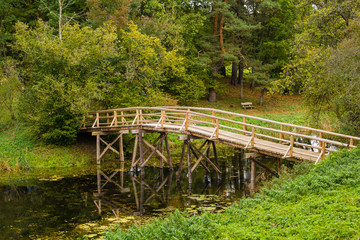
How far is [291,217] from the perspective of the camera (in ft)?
27.3

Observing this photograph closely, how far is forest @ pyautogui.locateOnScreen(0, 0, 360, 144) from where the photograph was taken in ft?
57.7

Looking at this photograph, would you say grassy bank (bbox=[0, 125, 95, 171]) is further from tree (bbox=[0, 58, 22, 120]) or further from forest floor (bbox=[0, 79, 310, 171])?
tree (bbox=[0, 58, 22, 120])

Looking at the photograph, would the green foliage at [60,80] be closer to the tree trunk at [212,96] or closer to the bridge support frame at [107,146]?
the bridge support frame at [107,146]

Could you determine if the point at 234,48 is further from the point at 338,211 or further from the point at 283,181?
the point at 338,211

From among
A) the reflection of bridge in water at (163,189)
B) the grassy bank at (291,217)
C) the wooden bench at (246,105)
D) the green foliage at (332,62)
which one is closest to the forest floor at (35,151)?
the green foliage at (332,62)

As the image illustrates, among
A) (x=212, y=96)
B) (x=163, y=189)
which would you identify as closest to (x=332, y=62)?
(x=163, y=189)

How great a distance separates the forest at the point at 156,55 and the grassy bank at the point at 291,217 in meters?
A: 5.61

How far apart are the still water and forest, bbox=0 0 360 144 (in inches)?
182

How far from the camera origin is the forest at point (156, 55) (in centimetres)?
1758

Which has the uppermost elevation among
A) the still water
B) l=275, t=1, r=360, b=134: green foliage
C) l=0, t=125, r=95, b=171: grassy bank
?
l=275, t=1, r=360, b=134: green foliage

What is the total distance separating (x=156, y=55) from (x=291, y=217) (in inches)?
786

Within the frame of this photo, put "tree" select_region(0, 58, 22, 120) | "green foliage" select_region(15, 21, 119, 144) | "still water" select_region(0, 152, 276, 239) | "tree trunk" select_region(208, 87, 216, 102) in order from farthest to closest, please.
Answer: "tree trunk" select_region(208, 87, 216, 102)
"tree" select_region(0, 58, 22, 120)
"green foliage" select_region(15, 21, 119, 144)
"still water" select_region(0, 152, 276, 239)

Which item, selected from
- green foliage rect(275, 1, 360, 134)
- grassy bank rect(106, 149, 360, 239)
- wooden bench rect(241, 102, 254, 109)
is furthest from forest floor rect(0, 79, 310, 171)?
wooden bench rect(241, 102, 254, 109)

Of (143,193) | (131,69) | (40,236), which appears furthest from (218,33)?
(40,236)
